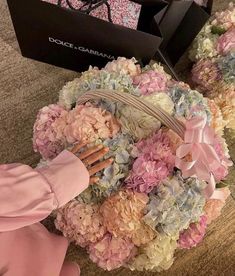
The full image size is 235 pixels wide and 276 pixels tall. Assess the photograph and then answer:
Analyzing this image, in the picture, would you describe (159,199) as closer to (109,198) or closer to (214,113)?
(109,198)

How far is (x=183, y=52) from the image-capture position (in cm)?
106

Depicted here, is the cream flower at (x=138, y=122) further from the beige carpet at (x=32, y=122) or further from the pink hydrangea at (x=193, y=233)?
the beige carpet at (x=32, y=122)

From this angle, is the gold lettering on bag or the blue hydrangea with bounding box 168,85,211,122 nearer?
the blue hydrangea with bounding box 168,85,211,122

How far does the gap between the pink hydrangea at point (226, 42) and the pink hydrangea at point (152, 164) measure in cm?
34

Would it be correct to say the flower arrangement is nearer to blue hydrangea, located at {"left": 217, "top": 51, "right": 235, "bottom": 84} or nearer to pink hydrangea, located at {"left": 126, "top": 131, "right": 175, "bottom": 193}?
pink hydrangea, located at {"left": 126, "top": 131, "right": 175, "bottom": 193}

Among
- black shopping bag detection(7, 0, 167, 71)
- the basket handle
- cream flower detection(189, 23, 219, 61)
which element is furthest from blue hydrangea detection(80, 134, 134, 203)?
cream flower detection(189, 23, 219, 61)

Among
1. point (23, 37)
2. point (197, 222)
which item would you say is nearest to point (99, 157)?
point (197, 222)

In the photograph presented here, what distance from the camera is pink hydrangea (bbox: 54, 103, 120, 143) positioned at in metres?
0.75

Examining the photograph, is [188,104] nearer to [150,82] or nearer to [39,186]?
[150,82]

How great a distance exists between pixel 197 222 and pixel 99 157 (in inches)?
8.8

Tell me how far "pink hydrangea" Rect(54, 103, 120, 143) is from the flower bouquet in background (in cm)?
31

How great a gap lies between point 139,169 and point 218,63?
39cm

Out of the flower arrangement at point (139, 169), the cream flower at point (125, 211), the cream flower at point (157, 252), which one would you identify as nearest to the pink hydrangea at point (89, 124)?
the flower arrangement at point (139, 169)

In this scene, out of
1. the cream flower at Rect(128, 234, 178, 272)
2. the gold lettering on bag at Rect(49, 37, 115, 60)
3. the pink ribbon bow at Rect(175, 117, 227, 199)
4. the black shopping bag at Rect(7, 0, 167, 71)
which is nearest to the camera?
the pink ribbon bow at Rect(175, 117, 227, 199)
